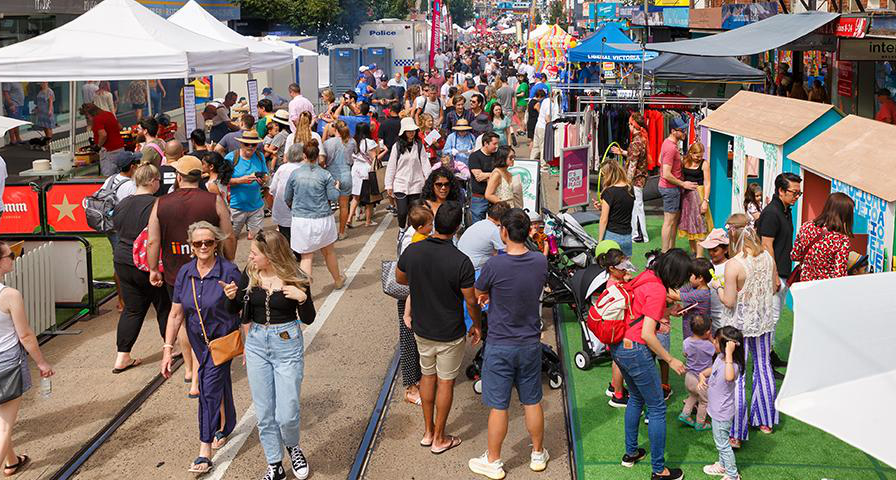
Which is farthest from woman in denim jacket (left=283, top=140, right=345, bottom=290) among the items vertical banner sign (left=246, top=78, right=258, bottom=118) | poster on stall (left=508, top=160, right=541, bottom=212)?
Answer: vertical banner sign (left=246, top=78, right=258, bottom=118)

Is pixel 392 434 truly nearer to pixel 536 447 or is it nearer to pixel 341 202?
pixel 536 447

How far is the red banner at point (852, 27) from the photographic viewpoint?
11803mm

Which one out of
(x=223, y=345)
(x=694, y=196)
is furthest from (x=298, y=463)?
(x=694, y=196)

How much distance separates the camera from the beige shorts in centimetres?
683

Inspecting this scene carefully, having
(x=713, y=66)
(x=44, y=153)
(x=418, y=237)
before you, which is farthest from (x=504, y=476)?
(x=44, y=153)

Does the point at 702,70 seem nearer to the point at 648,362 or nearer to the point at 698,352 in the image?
the point at 698,352

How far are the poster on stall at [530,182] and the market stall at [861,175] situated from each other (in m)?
3.89

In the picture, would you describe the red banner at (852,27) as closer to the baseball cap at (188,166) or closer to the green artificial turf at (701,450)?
the green artificial turf at (701,450)

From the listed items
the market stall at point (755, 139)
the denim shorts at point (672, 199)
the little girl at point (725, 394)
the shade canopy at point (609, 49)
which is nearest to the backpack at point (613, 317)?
the little girl at point (725, 394)

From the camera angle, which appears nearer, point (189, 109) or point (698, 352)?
point (698, 352)

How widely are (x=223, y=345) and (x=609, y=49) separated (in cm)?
1941

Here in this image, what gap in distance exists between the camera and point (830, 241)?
7.50 meters

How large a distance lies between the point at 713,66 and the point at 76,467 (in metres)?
13.9

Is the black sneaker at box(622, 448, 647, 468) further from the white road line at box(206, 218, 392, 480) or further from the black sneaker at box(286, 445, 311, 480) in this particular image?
the white road line at box(206, 218, 392, 480)
